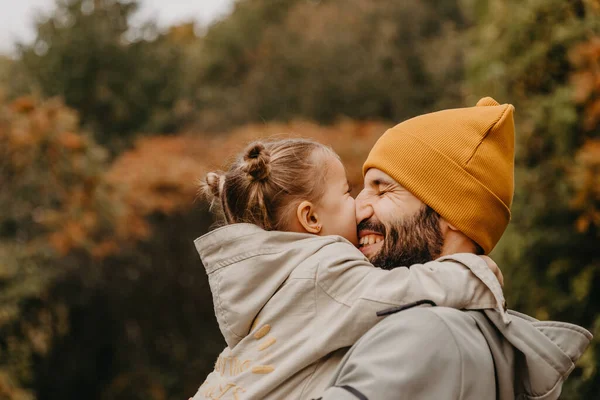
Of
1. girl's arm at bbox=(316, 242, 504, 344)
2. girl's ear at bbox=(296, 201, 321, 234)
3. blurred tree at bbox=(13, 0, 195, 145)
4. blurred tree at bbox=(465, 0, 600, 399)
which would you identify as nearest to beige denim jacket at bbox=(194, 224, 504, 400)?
girl's arm at bbox=(316, 242, 504, 344)

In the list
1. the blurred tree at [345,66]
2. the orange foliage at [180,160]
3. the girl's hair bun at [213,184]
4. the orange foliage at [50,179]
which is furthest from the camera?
the blurred tree at [345,66]

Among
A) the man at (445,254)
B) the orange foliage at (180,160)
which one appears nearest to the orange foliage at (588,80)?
the man at (445,254)

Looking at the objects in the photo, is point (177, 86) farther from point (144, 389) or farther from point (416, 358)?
point (416, 358)

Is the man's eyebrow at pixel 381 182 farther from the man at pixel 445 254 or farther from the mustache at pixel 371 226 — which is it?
the mustache at pixel 371 226

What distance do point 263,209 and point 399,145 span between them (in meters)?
0.43

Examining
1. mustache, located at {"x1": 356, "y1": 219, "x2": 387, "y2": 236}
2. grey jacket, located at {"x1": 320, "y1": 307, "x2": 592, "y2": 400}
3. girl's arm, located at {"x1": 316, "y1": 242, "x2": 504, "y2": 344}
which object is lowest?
grey jacket, located at {"x1": 320, "y1": 307, "x2": 592, "y2": 400}

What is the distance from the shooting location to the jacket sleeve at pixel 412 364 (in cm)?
157

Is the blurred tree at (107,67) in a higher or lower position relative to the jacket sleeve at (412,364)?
higher

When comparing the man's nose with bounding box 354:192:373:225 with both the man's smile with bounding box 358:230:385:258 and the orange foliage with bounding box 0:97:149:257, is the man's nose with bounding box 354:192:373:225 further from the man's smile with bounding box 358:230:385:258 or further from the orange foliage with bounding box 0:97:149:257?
the orange foliage with bounding box 0:97:149:257

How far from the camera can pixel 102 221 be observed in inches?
393

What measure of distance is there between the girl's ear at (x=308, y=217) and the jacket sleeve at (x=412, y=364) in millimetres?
474

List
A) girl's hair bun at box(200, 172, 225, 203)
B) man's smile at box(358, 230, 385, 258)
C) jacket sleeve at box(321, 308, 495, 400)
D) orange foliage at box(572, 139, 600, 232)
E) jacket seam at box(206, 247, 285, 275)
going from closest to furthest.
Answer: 1. jacket sleeve at box(321, 308, 495, 400)
2. jacket seam at box(206, 247, 285, 275)
3. man's smile at box(358, 230, 385, 258)
4. girl's hair bun at box(200, 172, 225, 203)
5. orange foliage at box(572, 139, 600, 232)

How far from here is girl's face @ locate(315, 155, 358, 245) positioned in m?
2.12

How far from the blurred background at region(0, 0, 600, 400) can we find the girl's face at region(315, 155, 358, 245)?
1.42 ft
